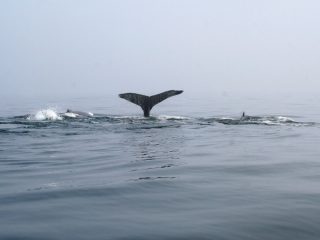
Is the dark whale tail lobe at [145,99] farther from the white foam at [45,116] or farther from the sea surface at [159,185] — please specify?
the white foam at [45,116]

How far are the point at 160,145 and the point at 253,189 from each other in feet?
22.7

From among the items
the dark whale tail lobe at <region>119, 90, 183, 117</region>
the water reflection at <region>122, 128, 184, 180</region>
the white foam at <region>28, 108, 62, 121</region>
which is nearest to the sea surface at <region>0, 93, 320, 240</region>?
the water reflection at <region>122, 128, 184, 180</region>

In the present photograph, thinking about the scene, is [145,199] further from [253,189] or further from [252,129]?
[252,129]

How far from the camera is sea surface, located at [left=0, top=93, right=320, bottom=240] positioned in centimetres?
654

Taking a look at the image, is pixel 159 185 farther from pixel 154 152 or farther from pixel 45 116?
pixel 45 116

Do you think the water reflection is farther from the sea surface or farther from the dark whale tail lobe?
the dark whale tail lobe

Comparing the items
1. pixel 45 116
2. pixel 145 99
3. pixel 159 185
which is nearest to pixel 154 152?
pixel 159 185

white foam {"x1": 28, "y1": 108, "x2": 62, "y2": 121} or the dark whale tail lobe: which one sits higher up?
the dark whale tail lobe

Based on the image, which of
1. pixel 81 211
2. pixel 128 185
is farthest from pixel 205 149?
pixel 81 211

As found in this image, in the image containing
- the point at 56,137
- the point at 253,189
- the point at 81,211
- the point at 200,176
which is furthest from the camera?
the point at 56,137

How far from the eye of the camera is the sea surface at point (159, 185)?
654 centimetres

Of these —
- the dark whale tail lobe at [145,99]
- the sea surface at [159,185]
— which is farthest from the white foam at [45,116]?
the sea surface at [159,185]

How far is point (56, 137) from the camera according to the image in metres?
18.1

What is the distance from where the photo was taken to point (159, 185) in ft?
31.0
